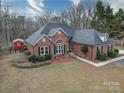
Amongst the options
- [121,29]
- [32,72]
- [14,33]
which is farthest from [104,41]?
[14,33]

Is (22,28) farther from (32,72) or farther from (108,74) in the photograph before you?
(108,74)

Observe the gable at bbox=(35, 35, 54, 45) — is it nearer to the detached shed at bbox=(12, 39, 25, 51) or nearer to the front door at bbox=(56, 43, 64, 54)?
the front door at bbox=(56, 43, 64, 54)

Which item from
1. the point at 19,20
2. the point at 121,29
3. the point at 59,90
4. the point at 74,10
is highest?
the point at 74,10

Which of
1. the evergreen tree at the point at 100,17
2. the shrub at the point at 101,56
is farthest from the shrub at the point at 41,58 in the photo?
the evergreen tree at the point at 100,17

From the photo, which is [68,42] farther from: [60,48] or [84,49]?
[84,49]

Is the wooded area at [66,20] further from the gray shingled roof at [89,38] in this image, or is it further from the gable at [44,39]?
the gable at [44,39]

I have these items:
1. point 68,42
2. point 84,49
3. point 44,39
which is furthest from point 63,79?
point 68,42
